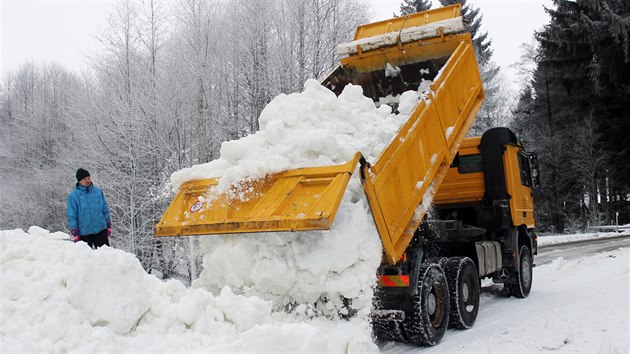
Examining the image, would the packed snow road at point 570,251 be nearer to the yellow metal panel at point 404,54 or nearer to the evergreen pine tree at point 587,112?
the yellow metal panel at point 404,54

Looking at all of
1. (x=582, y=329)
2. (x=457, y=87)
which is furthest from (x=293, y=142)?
(x=582, y=329)

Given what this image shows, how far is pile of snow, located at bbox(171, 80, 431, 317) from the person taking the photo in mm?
4180

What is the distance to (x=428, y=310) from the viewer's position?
16.9 feet

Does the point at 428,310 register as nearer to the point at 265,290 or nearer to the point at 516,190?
the point at 265,290

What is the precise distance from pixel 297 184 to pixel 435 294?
84.9 inches

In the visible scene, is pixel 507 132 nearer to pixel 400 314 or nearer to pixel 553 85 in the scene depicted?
pixel 400 314

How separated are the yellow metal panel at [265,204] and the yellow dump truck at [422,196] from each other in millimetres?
11

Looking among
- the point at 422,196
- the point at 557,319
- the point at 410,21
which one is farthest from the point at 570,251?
the point at 422,196

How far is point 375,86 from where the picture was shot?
762 cm

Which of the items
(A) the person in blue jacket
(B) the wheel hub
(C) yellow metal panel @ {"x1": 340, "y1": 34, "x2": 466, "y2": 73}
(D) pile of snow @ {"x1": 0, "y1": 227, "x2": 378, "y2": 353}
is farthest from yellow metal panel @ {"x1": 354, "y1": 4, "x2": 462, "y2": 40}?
(D) pile of snow @ {"x1": 0, "y1": 227, "x2": 378, "y2": 353}

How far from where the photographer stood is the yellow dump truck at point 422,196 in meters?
4.36

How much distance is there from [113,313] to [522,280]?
6868mm

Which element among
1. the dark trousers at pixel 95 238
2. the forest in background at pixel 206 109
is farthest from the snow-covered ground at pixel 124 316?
the forest in background at pixel 206 109

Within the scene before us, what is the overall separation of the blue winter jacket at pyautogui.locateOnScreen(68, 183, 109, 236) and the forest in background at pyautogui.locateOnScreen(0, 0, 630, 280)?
4.62m
